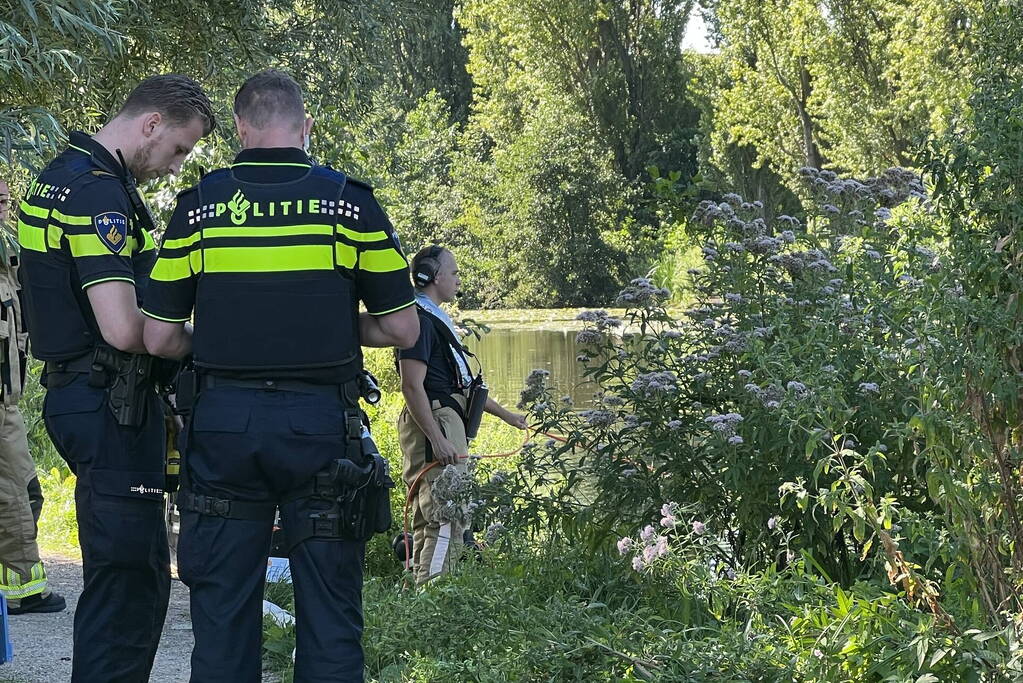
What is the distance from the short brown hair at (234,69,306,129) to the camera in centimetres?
350

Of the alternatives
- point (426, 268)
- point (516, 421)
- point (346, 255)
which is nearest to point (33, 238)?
point (346, 255)

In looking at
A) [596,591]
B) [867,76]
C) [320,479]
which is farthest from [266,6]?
[867,76]

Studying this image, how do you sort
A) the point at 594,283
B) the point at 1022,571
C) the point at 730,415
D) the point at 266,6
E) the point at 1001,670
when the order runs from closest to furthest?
the point at 1001,670
the point at 1022,571
the point at 730,415
the point at 266,6
the point at 594,283

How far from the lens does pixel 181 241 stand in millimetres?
3420

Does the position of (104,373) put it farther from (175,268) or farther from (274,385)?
(274,385)

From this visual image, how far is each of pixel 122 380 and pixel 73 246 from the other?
400mm

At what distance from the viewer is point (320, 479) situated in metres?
3.40

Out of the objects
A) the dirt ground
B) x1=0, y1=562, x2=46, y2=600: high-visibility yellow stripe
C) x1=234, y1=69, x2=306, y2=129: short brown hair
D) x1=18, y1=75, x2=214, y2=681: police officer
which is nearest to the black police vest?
x1=234, y1=69, x2=306, y2=129: short brown hair

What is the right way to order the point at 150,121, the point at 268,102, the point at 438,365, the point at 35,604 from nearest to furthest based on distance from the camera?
the point at 268,102 → the point at 150,121 → the point at 35,604 → the point at 438,365

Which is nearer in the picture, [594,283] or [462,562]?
[462,562]

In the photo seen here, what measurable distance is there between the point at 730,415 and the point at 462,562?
156cm

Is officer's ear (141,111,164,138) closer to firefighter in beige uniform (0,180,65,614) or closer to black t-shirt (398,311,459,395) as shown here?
firefighter in beige uniform (0,180,65,614)

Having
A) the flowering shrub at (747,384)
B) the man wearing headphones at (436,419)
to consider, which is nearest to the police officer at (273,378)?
the flowering shrub at (747,384)

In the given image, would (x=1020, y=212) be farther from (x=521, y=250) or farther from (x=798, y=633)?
(x=521, y=250)
